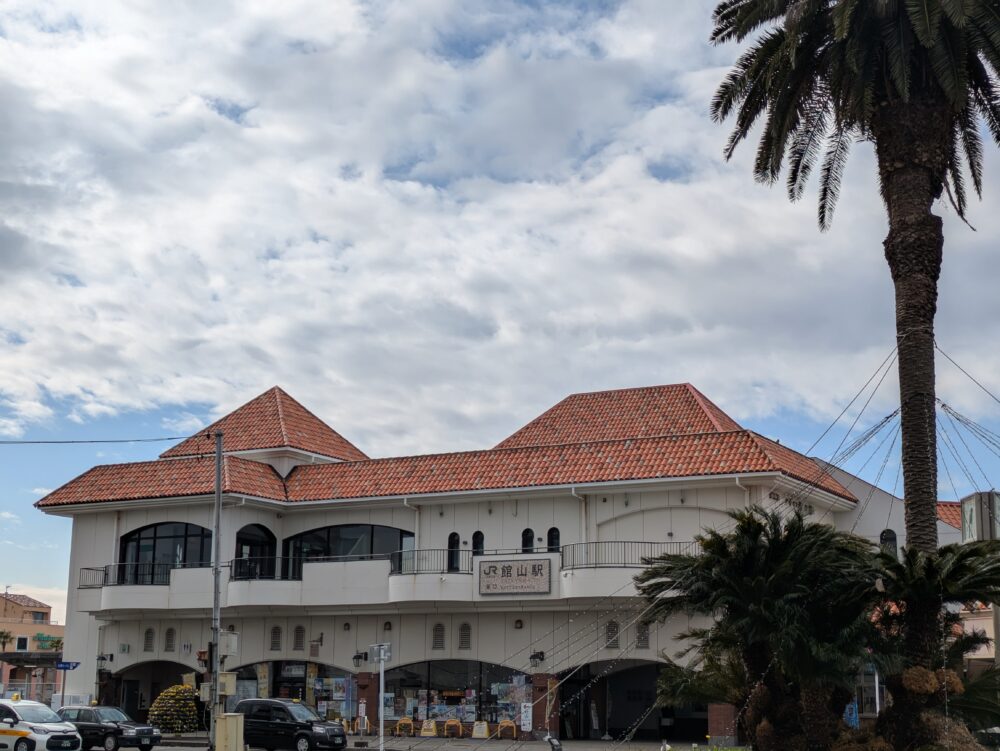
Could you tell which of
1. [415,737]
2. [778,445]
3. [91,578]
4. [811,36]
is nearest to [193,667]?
[91,578]

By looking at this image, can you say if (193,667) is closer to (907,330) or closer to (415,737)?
(415,737)

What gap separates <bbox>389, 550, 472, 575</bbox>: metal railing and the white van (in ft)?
35.3

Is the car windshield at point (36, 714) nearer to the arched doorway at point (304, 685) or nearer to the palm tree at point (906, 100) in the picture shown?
the arched doorway at point (304, 685)

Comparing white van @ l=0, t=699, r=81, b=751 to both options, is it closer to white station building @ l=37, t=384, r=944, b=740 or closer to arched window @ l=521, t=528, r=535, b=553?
white station building @ l=37, t=384, r=944, b=740

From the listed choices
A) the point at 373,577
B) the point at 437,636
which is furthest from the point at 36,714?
the point at 437,636

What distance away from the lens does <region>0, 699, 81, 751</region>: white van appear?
104ft

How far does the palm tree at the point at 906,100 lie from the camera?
803 inches

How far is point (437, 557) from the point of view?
39.7m

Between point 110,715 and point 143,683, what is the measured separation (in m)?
8.35

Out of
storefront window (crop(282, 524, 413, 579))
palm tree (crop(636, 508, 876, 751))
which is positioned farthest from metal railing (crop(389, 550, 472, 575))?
palm tree (crop(636, 508, 876, 751))

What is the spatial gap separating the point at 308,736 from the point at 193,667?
9610 millimetres

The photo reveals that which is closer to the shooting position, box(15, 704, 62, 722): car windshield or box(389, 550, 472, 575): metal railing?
box(15, 704, 62, 722): car windshield

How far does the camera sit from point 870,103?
70.8ft

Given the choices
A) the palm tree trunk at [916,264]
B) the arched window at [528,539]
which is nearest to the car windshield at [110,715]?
the arched window at [528,539]
